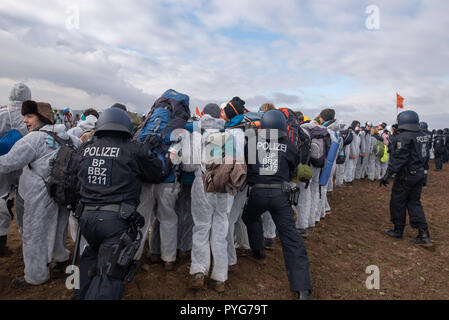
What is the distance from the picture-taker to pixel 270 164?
11.6 ft

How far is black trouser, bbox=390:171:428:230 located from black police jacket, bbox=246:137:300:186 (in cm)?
312

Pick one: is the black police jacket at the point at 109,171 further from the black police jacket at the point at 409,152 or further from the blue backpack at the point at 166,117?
the black police jacket at the point at 409,152

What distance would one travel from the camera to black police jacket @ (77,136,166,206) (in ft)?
8.67

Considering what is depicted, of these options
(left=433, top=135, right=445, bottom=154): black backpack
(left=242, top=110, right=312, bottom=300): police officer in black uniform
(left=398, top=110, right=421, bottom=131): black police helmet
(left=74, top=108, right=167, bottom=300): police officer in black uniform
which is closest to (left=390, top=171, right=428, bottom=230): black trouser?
(left=398, top=110, right=421, bottom=131): black police helmet

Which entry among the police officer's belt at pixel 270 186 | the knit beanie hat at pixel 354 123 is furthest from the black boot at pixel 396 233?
the knit beanie hat at pixel 354 123

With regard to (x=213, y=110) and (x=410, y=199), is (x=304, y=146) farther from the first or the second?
(x=410, y=199)

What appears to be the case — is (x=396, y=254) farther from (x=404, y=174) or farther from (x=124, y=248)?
(x=124, y=248)

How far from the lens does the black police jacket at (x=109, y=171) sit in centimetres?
264

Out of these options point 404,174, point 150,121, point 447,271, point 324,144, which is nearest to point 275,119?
point 150,121

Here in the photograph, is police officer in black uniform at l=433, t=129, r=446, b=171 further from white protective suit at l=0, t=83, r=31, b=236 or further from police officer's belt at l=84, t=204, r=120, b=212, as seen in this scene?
white protective suit at l=0, t=83, r=31, b=236

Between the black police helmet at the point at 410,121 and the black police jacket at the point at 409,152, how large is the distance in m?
0.08

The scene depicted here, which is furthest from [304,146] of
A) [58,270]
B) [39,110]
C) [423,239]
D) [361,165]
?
[361,165]

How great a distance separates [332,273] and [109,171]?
11.6 feet

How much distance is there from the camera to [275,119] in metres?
3.59
